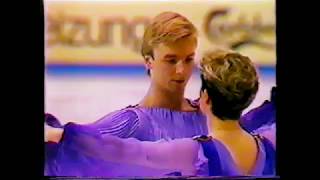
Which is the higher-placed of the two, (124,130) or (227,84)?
(227,84)

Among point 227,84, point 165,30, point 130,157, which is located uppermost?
point 165,30

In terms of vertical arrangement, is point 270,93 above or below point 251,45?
below

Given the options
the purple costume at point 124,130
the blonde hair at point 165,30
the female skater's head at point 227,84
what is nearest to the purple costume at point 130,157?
the purple costume at point 124,130

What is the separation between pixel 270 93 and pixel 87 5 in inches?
23.6

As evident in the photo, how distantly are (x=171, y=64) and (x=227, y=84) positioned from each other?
18 centimetres

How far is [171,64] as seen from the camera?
1.52m

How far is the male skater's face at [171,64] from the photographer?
152 centimetres

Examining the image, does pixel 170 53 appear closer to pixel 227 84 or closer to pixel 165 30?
pixel 165 30

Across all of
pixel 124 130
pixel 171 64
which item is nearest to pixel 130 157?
pixel 124 130
